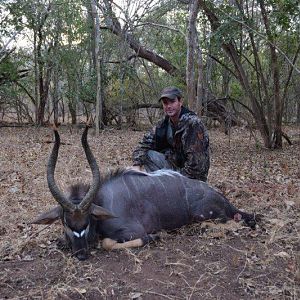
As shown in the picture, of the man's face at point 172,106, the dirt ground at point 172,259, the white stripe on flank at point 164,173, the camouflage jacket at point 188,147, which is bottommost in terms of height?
the dirt ground at point 172,259

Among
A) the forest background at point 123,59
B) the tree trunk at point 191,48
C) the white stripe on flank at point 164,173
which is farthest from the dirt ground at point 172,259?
the forest background at point 123,59

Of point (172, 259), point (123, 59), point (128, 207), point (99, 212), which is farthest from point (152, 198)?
point (123, 59)

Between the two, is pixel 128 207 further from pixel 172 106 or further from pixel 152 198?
pixel 172 106

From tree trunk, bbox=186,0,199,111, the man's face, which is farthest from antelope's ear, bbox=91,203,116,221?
tree trunk, bbox=186,0,199,111

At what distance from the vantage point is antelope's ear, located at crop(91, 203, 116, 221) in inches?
159

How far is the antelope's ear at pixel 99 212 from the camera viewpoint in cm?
403

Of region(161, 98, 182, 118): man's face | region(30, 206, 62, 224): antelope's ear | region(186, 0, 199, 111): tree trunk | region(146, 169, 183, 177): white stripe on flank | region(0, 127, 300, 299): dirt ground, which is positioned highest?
region(186, 0, 199, 111): tree trunk

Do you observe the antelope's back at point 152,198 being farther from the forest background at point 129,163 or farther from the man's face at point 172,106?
the man's face at point 172,106

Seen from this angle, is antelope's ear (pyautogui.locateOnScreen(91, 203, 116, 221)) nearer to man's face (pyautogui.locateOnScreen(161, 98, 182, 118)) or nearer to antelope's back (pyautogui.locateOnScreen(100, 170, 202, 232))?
antelope's back (pyautogui.locateOnScreen(100, 170, 202, 232))

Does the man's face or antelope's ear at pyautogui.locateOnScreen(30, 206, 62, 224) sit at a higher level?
the man's face

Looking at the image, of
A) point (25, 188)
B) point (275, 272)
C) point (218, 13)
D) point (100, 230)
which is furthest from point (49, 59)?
point (275, 272)

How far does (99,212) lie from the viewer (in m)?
4.04

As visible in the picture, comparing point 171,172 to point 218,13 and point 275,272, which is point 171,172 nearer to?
point 275,272

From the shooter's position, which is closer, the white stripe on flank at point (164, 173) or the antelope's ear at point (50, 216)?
the antelope's ear at point (50, 216)
